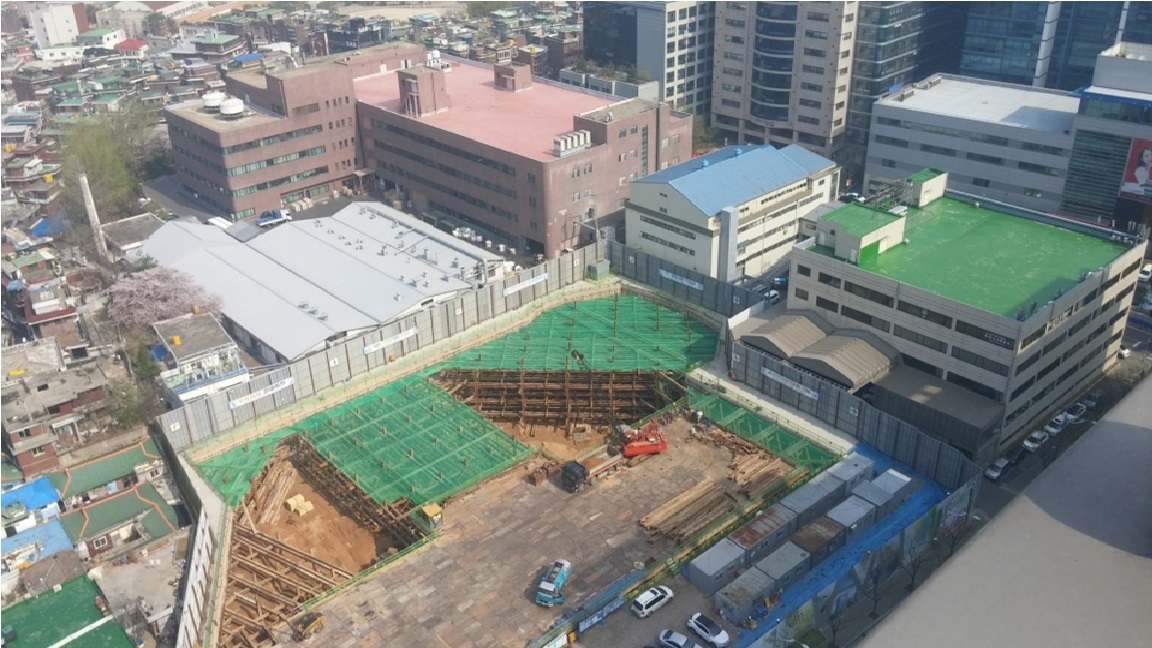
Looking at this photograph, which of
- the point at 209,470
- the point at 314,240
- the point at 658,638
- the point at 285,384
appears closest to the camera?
the point at 658,638

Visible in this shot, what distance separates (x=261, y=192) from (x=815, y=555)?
78.4 m

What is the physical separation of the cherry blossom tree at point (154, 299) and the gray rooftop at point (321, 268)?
180cm

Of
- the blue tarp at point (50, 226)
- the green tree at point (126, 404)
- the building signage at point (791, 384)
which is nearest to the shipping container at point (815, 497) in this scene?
the building signage at point (791, 384)

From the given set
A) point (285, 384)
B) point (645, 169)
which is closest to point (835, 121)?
point (645, 169)

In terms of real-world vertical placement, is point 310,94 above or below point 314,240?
above

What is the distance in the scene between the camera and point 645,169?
101875 mm

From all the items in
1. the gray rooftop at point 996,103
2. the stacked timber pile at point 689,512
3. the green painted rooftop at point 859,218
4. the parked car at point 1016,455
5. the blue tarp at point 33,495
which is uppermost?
the green painted rooftop at point 859,218

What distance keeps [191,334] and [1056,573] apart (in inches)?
2445

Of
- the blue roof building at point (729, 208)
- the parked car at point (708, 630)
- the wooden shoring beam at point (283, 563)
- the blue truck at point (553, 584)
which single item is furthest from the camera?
the blue roof building at point (729, 208)

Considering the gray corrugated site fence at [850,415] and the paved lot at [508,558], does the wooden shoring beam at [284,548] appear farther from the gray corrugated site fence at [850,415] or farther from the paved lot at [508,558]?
the gray corrugated site fence at [850,415]

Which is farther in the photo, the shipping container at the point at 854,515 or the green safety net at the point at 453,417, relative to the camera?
the green safety net at the point at 453,417

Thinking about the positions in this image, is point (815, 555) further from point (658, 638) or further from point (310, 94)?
point (310, 94)

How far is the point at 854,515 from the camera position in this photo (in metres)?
55.3

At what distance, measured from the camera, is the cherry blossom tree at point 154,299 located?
80.9 m
